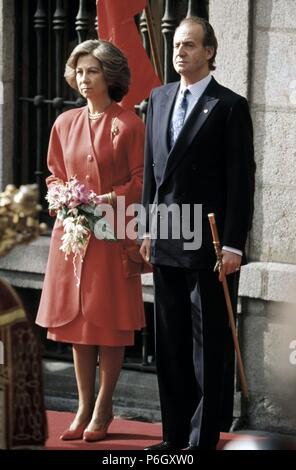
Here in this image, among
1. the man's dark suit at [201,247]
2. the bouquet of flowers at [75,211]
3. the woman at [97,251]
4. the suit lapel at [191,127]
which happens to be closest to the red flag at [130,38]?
the woman at [97,251]

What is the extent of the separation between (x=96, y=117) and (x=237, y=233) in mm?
1101

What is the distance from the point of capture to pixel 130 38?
26.4 ft

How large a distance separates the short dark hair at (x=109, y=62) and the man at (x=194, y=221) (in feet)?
0.93

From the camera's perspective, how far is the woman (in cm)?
755

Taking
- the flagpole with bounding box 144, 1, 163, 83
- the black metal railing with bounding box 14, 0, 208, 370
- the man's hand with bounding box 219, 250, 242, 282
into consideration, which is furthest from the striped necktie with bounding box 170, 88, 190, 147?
the black metal railing with bounding box 14, 0, 208, 370

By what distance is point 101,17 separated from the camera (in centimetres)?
806

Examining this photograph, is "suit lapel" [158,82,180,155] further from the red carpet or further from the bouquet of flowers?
the red carpet

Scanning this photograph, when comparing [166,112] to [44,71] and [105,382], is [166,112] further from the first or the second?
[44,71]

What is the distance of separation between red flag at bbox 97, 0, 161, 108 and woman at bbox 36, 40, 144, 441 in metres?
0.32

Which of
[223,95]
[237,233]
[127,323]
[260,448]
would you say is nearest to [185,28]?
[223,95]

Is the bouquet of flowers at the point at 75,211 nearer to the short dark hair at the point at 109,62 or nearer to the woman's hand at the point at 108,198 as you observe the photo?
the woman's hand at the point at 108,198

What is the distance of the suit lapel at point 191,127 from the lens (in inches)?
279

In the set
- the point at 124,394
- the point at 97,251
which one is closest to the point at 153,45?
the point at 97,251
